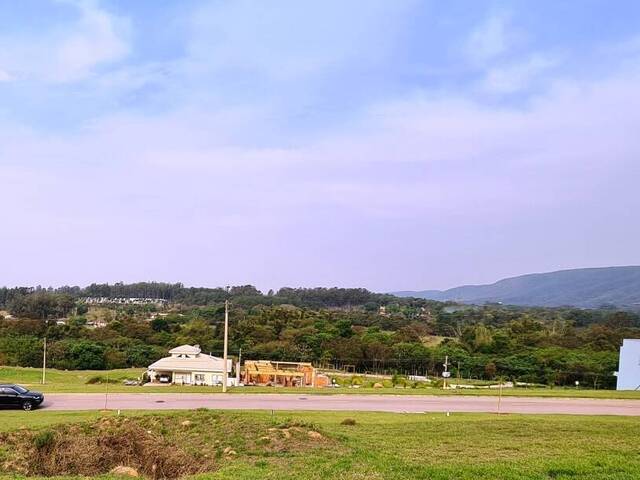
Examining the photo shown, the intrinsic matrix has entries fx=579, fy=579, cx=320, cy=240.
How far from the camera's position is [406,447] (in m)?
11.6

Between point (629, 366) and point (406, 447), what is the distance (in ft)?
119

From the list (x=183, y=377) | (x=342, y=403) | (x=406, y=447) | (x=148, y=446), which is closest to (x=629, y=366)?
(x=342, y=403)

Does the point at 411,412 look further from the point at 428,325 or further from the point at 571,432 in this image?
the point at 428,325

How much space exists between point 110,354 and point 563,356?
42.0m

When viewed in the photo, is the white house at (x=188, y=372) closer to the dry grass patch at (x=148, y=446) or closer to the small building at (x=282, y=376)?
the small building at (x=282, y=376)

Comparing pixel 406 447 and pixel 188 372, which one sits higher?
pixel 406 447

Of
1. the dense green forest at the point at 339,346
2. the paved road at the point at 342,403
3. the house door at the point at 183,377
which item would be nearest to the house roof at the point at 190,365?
the house door at the point at 183,377

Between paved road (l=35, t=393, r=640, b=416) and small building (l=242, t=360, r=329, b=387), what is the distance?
1473 cm

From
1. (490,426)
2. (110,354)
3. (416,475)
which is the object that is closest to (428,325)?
(110,354)

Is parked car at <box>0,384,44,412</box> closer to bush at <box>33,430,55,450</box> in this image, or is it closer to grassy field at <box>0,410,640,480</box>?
grassy field at <box>0,410,640,480</box>

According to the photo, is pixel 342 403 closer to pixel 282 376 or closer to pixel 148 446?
pixel 148 446

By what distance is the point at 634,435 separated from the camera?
13.5m

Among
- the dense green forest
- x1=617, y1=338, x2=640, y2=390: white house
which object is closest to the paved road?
x1=617, y1=338, x2=640, y2=390: white house

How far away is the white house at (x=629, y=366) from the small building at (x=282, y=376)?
21.1m
